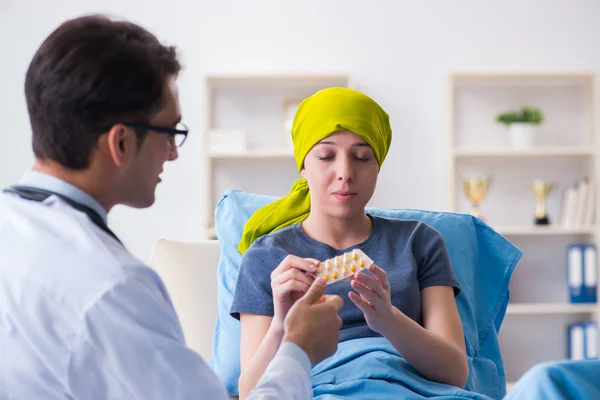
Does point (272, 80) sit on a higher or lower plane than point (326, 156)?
higher

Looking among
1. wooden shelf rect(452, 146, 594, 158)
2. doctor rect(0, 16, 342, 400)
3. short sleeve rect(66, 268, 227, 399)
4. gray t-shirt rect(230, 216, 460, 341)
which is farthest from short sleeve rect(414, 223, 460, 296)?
wooden shelf rect(452, 146, 594, 158)

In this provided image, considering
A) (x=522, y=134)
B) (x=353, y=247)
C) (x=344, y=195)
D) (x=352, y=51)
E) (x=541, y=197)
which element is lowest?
(x=353, y=247)

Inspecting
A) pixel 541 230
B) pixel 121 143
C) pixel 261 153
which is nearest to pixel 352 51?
pixel 261 153

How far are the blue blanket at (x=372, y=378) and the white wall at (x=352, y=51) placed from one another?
3.19m

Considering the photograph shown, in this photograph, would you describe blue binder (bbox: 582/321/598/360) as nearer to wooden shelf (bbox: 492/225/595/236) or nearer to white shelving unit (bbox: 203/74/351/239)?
wooden shelf (bbox: 492/225/595/236)

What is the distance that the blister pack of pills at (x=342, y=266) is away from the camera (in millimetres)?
1611

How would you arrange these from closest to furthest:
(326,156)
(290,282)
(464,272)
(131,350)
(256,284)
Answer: (131,350), (290,282), (256,284), (326,156), (464,272)

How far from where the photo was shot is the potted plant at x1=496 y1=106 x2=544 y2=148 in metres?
4.73

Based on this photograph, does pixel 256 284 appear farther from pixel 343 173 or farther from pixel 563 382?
pixel 563 382

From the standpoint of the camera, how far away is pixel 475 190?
4777 mm

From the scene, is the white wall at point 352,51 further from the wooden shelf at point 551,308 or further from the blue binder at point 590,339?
the blue binder at point 590,339

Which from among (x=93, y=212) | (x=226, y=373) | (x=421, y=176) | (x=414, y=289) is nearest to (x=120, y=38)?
(x=93, y=212)

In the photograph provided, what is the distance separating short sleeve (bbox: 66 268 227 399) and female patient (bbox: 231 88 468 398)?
612 millimetres

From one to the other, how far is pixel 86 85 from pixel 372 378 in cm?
89
